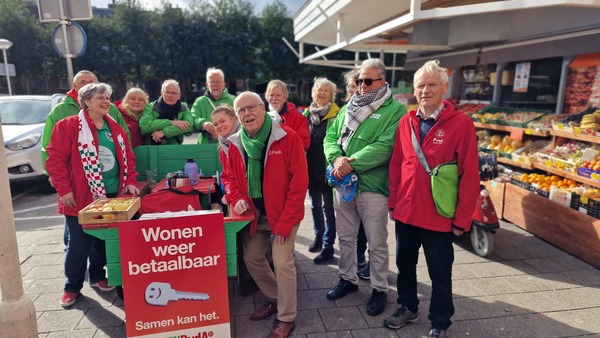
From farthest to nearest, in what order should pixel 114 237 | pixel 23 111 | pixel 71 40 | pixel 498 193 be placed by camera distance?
pixel 23 111, pixel 498 193, pixel 71 40, pixel 114 237

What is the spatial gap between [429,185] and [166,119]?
2954 mm

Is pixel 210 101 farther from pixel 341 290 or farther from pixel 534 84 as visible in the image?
pixel 534 84

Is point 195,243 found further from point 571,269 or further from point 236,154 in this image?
point 571,269

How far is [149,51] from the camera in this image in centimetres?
2484

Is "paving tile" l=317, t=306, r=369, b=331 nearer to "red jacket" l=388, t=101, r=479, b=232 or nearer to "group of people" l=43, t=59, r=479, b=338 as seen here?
"group of people" l=43, t=59, r=479, b=338

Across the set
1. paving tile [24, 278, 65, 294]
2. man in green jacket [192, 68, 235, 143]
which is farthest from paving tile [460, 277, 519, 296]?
paving tile [24, 278, 65, 294]

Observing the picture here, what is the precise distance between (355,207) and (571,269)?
2.52 m

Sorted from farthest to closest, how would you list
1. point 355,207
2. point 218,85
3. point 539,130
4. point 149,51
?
point 149,51, point 539,130, point 218,85, point 355,207

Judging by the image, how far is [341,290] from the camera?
11.0 feet

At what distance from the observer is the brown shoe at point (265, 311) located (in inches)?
120

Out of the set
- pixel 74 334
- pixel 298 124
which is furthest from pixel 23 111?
pixel 298 124

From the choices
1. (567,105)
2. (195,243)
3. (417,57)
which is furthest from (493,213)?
(417,57)

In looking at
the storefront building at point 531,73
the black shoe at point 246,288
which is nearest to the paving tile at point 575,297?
the storefront building at point 531,73

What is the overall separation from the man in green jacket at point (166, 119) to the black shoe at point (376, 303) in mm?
2647
